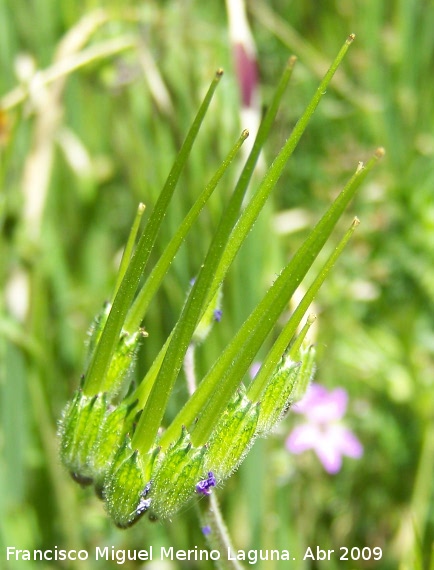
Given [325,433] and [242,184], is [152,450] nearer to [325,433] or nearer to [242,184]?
[242,184]

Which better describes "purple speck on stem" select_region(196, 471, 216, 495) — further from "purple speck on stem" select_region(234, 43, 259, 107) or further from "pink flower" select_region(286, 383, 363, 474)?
"purple speck on stem" select_region(234, 43, 259, 107)

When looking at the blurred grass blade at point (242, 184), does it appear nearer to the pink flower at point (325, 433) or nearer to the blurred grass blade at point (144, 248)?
the blurred grass blade at point (144, 248)

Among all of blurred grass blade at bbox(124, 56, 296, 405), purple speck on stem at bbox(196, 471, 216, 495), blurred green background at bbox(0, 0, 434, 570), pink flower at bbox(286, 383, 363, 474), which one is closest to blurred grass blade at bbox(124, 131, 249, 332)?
blurred grass blade at bbox(124, 56, 296, 405)

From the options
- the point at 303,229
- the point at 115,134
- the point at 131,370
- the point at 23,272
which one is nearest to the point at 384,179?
the point at 303,229

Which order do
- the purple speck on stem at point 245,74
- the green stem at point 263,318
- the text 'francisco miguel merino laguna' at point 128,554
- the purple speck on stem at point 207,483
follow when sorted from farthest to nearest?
1. the purple speck on stem at point 245,74
2. the text 'francisco miguel merino laguna' at point 128,554
3. the purple speck on stem at point 207,483
4. the green stem at point 263,318

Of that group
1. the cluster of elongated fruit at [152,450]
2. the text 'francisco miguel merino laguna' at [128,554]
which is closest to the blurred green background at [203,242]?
the text 'francisco miguel merino laguna' at [128,554]

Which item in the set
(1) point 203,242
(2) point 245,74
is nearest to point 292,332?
(1) point 203,242

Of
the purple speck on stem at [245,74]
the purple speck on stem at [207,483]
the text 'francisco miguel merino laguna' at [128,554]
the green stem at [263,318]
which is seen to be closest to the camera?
the green stem at [263,318]
